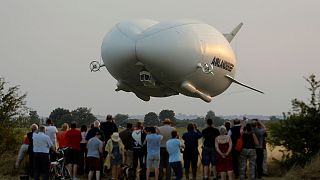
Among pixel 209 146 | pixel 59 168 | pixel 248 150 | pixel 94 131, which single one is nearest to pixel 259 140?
pixel 248 150

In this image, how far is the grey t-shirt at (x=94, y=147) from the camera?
14664mm

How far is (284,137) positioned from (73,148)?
671 cm

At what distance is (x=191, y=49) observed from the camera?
18734mm

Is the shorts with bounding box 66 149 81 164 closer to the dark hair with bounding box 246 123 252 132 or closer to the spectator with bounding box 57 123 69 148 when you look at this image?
the spectator with bounding box 57 123 69 148

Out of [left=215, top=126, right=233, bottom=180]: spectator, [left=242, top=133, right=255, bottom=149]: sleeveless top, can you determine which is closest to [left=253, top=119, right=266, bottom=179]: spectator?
[left=242, top=133, right=255, bottom=149]: sleeveless top

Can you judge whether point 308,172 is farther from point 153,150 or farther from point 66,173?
point 66,173

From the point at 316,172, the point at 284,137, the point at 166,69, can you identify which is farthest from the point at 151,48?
the point at 316,172

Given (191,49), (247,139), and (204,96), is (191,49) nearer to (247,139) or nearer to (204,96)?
(204,96)

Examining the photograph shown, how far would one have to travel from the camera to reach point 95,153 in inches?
581

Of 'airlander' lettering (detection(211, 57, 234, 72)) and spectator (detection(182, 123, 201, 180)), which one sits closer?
spectator (detection(182, 123, 201, 180))

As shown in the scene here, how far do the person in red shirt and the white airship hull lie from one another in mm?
3851

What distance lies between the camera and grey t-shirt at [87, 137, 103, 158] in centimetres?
1466

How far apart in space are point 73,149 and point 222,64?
7415 millimetres

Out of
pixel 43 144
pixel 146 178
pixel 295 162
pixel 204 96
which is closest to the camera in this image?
pixel 43 144
